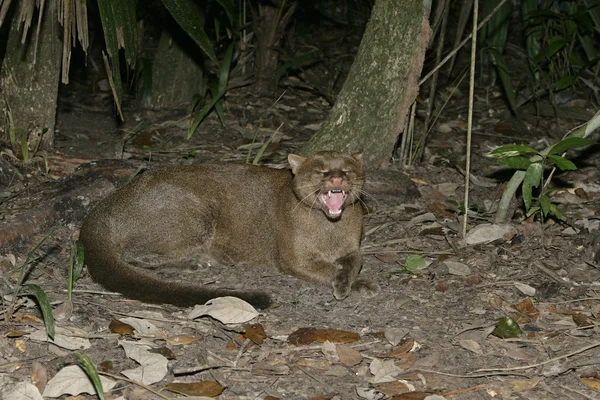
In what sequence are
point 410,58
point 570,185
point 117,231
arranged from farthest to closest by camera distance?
point 570,185, point 410,58, point 117,231

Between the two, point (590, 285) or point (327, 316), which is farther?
point (590, 285)

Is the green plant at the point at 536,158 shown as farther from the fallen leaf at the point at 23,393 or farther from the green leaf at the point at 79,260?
the fallen leaf at the point at 23,393

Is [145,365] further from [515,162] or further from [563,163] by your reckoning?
[563,163]

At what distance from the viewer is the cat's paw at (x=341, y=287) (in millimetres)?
4793

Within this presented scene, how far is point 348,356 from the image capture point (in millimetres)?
3971

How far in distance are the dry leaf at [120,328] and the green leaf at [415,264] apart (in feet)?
5.84

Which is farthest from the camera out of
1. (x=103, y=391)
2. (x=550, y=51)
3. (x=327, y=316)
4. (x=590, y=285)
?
(x=550, y=51)

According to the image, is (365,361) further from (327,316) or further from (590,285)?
(590,285)

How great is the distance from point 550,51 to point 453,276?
3.64 metres

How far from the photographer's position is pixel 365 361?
13.0ft

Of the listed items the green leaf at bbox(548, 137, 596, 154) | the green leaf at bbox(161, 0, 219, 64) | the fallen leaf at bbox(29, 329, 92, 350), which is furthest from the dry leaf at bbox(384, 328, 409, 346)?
the green leaf at bbox(161, 0, 219, 64)

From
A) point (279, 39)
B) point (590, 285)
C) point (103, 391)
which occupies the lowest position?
point (103, 391)

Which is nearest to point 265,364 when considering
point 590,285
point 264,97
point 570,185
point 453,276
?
point 453,276

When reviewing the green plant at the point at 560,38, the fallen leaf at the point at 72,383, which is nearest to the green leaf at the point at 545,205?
the green plant at the point at 560,38
